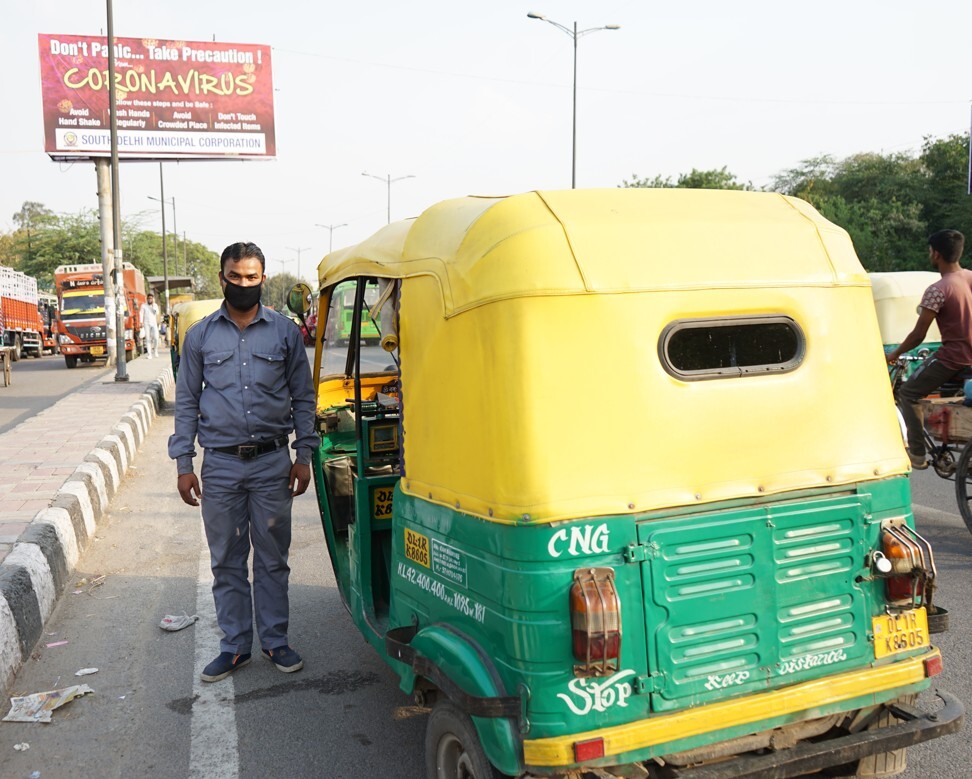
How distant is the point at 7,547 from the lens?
5227 millimetres

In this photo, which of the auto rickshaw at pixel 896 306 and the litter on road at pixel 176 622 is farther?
the auto rickshaw at pixel 896 306

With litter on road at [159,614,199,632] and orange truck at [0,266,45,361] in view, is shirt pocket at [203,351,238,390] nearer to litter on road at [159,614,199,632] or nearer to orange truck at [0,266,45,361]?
litter on road at [159,614,199,632]

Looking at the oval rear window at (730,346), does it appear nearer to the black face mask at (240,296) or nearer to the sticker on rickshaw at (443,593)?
the sticker on rickshaw at (443,593)

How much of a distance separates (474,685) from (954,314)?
482 cm

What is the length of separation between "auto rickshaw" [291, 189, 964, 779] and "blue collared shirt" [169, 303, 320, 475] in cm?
130

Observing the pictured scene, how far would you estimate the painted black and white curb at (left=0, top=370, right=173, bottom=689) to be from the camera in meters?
4.21

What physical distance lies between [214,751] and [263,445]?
130cm

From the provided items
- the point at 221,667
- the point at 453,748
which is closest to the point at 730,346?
the point at 453,748

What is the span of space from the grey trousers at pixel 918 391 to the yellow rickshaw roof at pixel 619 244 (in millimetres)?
3660

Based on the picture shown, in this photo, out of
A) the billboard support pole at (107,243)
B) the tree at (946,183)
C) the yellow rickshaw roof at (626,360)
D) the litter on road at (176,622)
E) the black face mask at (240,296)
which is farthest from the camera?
the tree at (946,183)

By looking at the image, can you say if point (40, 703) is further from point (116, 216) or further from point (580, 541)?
→ point (116, 216)

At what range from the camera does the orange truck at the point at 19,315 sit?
27.3 meters

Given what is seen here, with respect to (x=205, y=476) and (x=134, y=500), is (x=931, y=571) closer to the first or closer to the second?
(x=205, y=476)

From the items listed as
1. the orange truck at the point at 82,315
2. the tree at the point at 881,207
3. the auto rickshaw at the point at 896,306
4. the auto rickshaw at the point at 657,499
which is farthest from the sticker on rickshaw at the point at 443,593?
the tree at the point at 881,207
